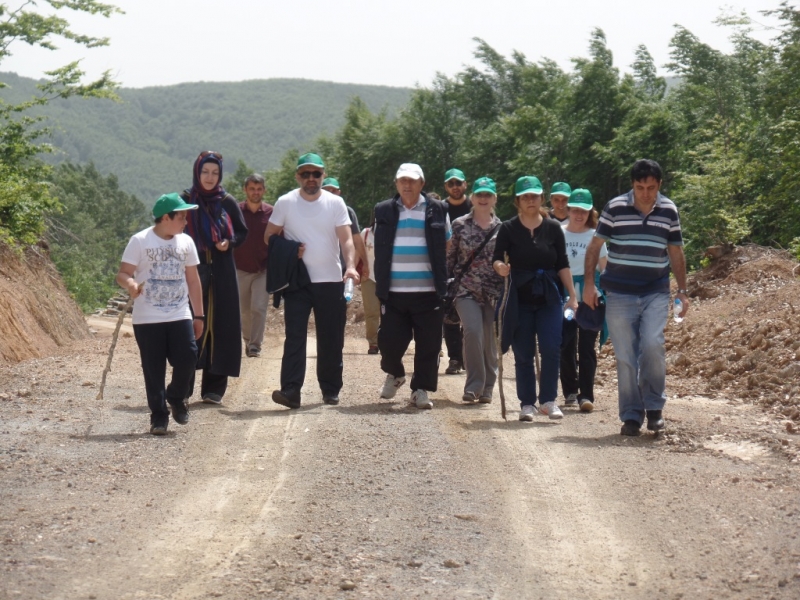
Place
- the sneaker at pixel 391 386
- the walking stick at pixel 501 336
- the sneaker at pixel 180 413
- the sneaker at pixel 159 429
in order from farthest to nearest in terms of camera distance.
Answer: the sneaker at pixel 391 386
the walking stick at pixel 501 336
the sneaker at pixel 180 413
the sneaker at pixel 159 429

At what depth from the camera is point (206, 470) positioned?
7137mm

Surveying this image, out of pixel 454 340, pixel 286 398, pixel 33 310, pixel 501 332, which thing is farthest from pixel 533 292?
pixel 33 310

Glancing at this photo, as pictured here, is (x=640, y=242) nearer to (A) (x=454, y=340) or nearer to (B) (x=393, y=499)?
(B) (x=393, y=499)

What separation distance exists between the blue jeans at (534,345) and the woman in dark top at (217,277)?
2408 millimetres

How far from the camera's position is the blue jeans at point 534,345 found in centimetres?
955

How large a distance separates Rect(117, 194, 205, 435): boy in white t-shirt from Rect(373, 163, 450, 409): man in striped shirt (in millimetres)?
1933

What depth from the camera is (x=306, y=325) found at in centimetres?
995

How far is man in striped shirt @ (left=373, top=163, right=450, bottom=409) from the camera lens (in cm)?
989

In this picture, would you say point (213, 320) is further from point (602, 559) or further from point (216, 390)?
point (602, 559)

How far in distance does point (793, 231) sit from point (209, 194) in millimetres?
14146

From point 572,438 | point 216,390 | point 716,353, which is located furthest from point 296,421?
point 716,353

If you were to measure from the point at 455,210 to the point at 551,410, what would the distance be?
304 centimetres

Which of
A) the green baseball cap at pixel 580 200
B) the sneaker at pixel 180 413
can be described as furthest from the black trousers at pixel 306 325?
the green baseball cap at pixel 580 200

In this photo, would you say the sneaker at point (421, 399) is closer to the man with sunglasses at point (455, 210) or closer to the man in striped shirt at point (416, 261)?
the man in striped shirt at point (416, 261)
